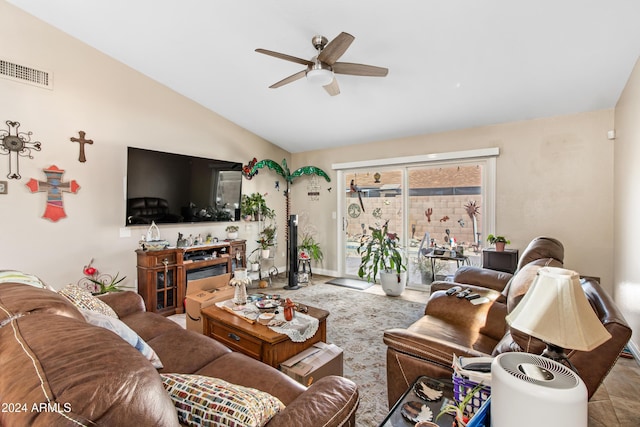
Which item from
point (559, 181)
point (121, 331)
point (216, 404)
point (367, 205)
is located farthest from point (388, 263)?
point (216, 404)

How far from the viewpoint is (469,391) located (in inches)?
42.2

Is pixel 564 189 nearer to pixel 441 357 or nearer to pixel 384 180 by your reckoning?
pixel 384 180

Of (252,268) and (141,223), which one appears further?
(252,268)

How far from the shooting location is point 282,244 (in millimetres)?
5848

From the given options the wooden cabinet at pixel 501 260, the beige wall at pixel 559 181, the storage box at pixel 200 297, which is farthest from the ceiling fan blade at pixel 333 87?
the wooden cabinet at pixel 501 260

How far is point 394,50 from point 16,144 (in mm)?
3786

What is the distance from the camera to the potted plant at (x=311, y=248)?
18.0 feet

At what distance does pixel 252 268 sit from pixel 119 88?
3060mm

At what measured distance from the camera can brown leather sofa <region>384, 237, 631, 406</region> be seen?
1055mm

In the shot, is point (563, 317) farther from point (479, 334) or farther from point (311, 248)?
point (311, 248)

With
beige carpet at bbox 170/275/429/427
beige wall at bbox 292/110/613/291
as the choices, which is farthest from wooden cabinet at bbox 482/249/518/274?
beige carpet at bbox 170/275/429/427

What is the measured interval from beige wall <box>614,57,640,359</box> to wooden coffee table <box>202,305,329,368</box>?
2.64 metres

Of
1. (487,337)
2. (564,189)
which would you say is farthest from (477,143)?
(487,337)

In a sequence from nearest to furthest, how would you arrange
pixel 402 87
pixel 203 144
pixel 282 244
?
pixel 402 87 < pixel 203 144 < pixel 282 244
